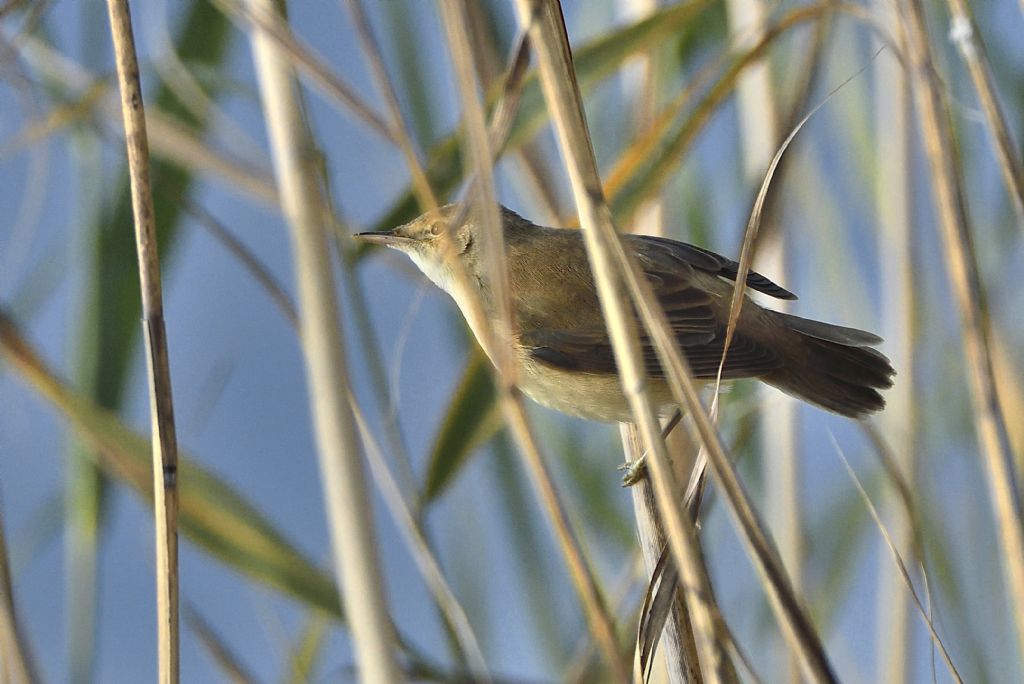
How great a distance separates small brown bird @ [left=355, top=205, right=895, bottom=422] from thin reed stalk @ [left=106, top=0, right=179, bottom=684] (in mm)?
707

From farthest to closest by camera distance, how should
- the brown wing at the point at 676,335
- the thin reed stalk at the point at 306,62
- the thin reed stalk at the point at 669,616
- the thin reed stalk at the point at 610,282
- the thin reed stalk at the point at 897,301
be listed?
the thin reed stalk at the point at 897,301
the brown wing at the point at 676,335
the thin reed stalk at the point at 669,616
the thin reed stalk at the point at 306,62
the thin reed stalk at the point at 610,282

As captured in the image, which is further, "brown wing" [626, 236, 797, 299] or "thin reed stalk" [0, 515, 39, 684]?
"brown wing" [626, 236, 797, 299]

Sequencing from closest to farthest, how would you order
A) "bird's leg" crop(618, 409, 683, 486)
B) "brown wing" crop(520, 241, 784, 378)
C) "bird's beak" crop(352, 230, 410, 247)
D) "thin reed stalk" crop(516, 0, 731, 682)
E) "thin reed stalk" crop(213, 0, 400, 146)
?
"thin reed stalk" crop(516, 0, 731, 682)
"thin reed stalk" crop(213, 0, 400, 146)
"bird's leg" crop(618, 409, 683, 486)
"brown wing" crop(520, 241, 784, 378)
"bird's beak" crop(352, 230, 410, 247)

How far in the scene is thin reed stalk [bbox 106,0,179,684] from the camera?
3.51 ft

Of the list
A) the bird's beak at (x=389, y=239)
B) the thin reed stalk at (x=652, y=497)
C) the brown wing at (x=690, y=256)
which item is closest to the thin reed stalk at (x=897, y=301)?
the brown wing at (x=690, y=256)

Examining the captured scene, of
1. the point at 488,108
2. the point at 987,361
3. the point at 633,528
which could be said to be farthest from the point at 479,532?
the point at 987,361

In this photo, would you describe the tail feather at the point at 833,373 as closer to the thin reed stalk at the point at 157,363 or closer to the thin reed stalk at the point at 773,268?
the thin reed stalk at the point at 773,268

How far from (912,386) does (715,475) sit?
1290 millimetres

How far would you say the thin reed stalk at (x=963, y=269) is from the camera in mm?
1158

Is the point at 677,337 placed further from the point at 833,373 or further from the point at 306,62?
the point at 306,62

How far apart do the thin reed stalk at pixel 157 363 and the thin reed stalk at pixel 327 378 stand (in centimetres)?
15

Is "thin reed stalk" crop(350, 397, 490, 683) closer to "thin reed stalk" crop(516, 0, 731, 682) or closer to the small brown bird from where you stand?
"thin reed stalk" crop(516, 0, 731, 682)

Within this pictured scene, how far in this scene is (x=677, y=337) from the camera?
1.80 m

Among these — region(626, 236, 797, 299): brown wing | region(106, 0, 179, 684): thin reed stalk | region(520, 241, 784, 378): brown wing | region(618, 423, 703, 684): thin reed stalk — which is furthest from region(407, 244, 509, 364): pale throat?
region(106, 0, 179, 684): thin reed stalk
